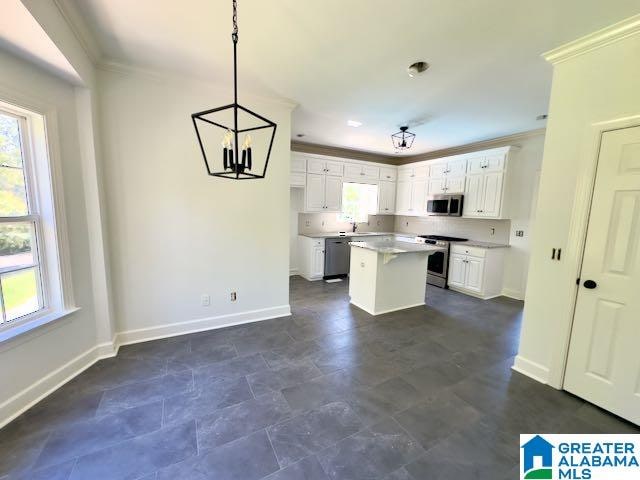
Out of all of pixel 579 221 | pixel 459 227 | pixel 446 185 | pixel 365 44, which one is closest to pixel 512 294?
pixel 459 227

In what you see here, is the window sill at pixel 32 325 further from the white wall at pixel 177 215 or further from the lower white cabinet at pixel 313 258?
the lower white cabinet at pixel 313 258

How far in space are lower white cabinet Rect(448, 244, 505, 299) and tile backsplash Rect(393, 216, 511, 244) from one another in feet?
1.32

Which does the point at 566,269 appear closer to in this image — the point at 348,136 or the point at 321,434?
the point at 321,434

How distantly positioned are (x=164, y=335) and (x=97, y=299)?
2.55 feet

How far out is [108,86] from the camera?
98.9 inches

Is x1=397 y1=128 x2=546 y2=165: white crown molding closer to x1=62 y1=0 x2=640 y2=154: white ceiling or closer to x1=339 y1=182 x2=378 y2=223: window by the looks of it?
x1=62 y1=0 x2=640 y2=154: white ceiling

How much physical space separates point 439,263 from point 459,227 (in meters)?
0.99

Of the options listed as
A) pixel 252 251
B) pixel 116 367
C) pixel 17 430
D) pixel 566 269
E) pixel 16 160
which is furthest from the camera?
pixel 252 251

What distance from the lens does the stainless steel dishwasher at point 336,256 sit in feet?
18.0

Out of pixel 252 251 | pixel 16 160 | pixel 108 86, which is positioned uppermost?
pixel 108 86

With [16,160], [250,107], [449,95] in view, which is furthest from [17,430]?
[449,95]

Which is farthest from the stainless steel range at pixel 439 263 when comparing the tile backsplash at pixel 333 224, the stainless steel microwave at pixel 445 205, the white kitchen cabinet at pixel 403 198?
the tile backsplash at pixel 333 224

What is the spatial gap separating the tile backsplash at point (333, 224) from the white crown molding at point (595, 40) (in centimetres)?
439

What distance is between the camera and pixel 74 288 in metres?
2.32
